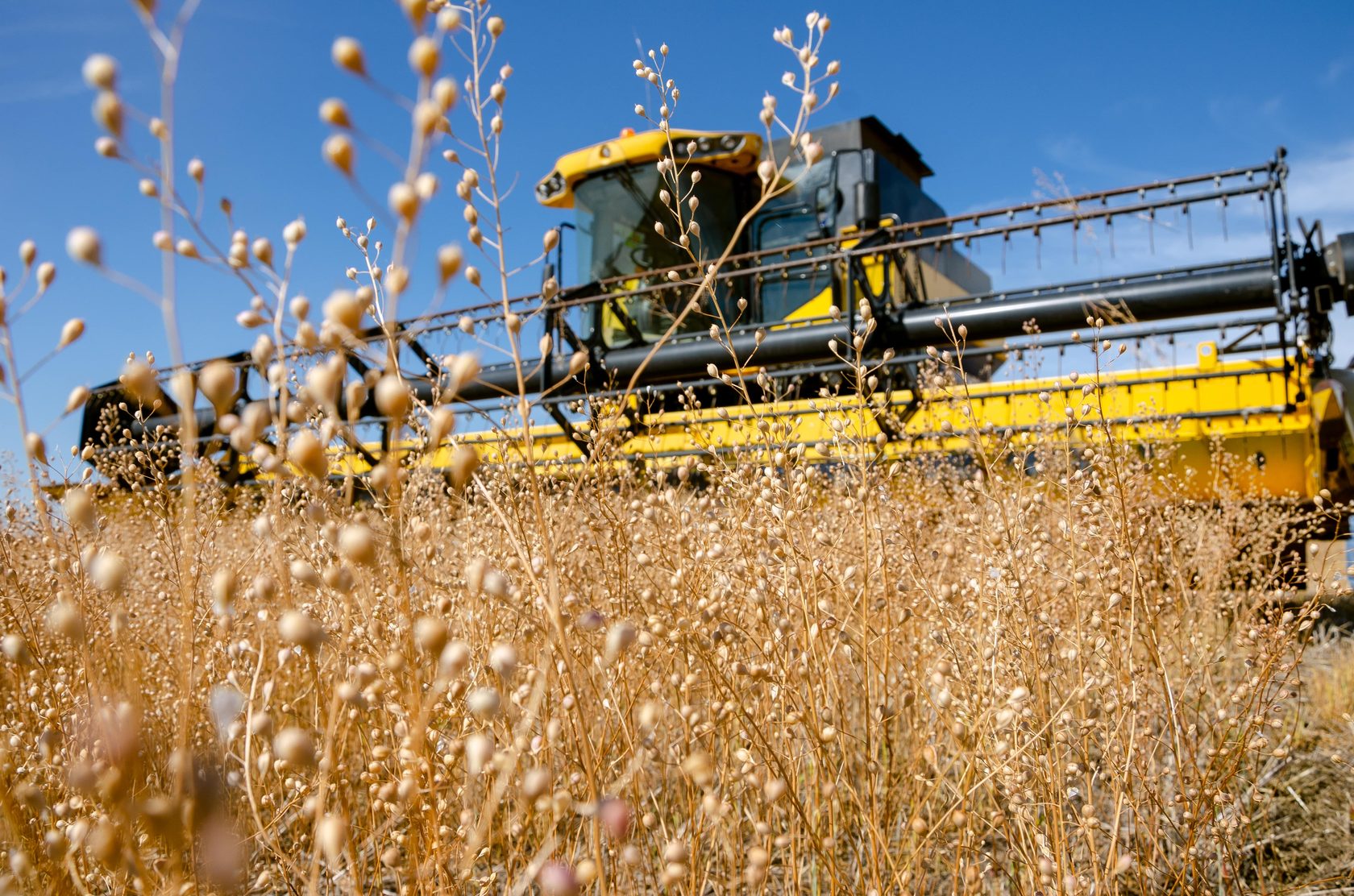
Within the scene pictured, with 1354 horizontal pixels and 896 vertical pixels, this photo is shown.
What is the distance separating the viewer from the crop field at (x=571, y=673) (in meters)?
0.50

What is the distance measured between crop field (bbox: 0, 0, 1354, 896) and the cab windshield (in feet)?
14.4

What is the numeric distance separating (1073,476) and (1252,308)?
362 centimetres

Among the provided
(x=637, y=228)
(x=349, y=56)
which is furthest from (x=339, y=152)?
(x=637, y=228)

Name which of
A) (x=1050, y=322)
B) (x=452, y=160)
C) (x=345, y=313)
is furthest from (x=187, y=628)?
(x=1050, y=322)

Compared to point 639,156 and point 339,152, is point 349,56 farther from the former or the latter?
point 639,156

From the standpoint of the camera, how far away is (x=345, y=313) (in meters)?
0.44

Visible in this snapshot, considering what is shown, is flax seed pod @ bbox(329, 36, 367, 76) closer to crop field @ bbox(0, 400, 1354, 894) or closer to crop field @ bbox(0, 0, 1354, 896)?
crop field @ bbox(0, 0, 1354, 896)

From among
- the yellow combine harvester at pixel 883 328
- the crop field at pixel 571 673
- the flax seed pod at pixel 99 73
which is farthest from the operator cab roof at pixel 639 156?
the flax seed pod at pixel 99 73

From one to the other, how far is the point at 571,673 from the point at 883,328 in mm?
4513

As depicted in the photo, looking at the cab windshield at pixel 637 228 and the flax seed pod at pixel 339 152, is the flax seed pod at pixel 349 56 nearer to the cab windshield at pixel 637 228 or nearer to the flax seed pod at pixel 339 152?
the flax seed pod at pixel 339 152

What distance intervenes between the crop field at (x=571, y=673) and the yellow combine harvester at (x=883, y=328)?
243 mm

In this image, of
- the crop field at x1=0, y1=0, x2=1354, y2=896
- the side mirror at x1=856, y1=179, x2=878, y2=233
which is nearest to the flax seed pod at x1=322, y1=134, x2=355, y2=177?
the crop field at x1=0, y1=0, x2=1354, y2=896

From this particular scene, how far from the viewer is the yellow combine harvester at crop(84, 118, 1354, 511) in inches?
115

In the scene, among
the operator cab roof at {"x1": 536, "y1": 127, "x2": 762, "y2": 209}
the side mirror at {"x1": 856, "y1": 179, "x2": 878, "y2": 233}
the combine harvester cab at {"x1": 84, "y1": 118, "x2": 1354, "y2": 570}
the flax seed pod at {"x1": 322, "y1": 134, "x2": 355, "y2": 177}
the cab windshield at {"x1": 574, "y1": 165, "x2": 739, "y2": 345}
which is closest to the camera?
the flax seed pod at {"x1": 322, "y1": 134, "x2": 355, "y2": 177}
